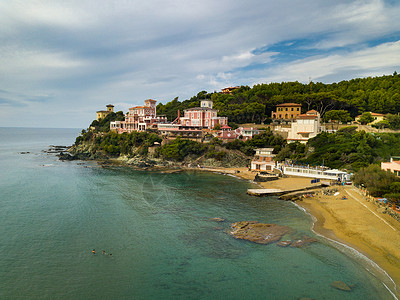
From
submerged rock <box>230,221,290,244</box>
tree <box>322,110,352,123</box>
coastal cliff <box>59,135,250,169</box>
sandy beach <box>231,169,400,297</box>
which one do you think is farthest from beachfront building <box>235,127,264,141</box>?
submerged rock <box>230,221,290,244</box>

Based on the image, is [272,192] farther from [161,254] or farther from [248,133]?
[248,133]

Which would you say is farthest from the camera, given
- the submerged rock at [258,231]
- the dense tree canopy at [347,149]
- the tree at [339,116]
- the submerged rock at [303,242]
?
the tree at [339,116]

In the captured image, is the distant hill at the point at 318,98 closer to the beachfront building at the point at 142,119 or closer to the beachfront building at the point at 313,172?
the beachfront building at the point at 142,119

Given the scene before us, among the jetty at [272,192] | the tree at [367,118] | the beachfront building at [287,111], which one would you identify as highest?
the beachfront building at [287,111]

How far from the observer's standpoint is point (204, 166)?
2527 inches

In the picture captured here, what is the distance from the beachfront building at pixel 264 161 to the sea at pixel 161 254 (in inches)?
810

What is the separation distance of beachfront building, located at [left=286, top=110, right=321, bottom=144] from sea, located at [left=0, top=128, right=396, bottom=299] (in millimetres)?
30555

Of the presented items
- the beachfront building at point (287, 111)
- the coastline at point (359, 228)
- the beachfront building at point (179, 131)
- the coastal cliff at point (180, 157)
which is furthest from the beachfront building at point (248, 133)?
the coastline at point (359, 228)

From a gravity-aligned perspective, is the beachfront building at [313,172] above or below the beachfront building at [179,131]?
below

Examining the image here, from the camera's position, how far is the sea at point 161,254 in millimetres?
17016

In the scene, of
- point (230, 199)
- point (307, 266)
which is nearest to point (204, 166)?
point (230, 199)

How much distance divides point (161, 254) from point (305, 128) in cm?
5203

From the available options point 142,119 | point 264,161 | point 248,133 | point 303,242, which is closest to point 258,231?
point 303,242

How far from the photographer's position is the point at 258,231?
25.6 m
